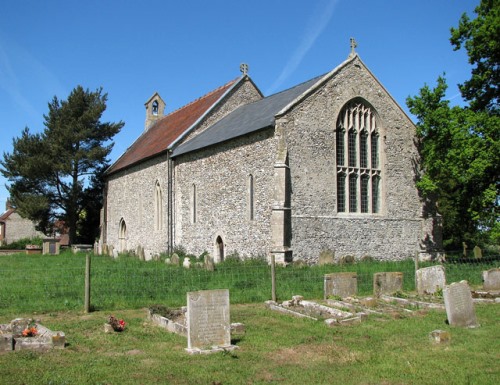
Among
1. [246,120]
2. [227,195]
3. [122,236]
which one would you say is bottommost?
[122,236]

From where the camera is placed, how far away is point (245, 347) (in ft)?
27.4

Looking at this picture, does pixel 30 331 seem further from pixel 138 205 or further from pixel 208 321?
pixel 138 205

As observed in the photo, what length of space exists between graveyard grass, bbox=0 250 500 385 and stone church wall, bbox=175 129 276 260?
23.1ft

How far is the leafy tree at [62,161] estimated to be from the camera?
38188 millimetres

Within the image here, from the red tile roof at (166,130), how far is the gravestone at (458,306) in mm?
19399

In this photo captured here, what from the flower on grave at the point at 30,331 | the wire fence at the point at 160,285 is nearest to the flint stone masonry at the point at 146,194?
the wire fence at the point at 160,285

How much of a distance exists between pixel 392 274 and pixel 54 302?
28.3ft

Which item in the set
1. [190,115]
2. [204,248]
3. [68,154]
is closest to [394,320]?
[204,248]

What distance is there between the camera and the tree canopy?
62.2 feet

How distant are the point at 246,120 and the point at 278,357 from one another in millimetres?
17232

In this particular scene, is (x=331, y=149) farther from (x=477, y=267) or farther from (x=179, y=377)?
(x=179, y=377)

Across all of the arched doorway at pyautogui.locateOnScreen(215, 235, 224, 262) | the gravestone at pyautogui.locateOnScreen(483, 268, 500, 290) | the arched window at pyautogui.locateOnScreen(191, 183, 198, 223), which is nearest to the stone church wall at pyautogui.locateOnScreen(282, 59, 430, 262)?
the arched doorway at pyautogui.locateOnScreen(215, 235, 224, 262)

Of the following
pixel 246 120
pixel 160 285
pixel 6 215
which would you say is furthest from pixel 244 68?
pixel 6 215

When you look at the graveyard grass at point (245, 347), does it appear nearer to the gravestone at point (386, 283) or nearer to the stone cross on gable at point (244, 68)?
the gravestone at point (386, 283)
